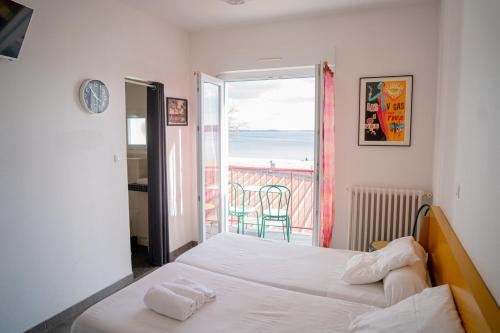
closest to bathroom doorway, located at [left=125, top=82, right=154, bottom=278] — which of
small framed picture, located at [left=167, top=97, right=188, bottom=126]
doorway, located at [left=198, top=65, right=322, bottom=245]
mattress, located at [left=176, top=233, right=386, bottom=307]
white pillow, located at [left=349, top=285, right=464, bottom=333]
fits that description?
small framed picture, located at [left=167, top=97, right=188, bottom=126]

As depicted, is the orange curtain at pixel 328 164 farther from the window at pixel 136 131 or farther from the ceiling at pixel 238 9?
the window at pixel 136 131

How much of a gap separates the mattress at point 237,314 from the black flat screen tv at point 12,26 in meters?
1.70

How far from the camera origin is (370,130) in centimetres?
351

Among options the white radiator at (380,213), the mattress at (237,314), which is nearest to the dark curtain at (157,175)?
the mattress at (237,314)

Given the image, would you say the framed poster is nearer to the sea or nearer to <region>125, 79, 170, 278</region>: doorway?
<region>125, 79, 170, 278</region>: doorway

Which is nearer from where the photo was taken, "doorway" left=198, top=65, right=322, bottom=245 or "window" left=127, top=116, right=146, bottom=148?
"doorway" left=198, top=65, right=322, bottom=245

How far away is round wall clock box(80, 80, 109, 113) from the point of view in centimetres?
283

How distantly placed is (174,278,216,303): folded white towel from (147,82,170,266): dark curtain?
68.0 inches

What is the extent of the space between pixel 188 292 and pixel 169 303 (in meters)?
0.15

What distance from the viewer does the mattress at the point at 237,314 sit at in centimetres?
175

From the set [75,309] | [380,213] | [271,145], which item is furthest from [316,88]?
→ [271,145]

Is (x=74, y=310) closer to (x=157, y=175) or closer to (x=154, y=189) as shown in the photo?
(x=154, y=189)

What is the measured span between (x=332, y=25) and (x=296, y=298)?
2815mm

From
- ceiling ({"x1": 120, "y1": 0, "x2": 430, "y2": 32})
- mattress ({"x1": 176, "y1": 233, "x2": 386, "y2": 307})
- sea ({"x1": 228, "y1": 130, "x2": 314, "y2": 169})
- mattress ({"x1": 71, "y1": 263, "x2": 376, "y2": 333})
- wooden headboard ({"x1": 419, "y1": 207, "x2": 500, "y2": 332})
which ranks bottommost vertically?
mattress ({"x1": 71, "y1": 263, "x2": 376, "y2": 333})
